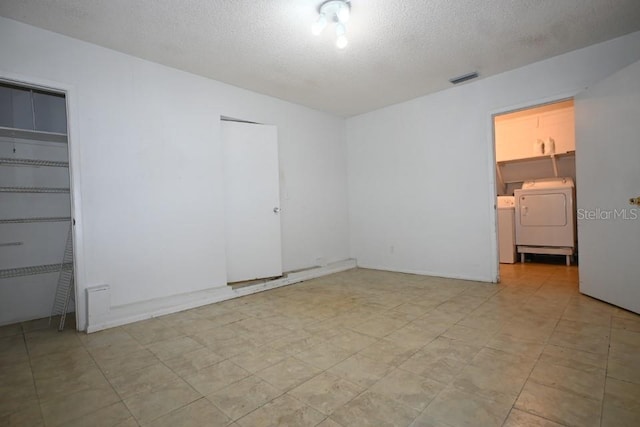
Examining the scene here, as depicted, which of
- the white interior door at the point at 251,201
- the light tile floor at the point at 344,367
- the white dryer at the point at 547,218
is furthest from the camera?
the white dryer at the point at 547,218

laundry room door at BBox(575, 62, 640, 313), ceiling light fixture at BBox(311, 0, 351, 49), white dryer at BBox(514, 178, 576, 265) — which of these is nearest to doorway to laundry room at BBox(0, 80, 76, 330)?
ceiling light fixture at BBox(311, 0, 351, 49)

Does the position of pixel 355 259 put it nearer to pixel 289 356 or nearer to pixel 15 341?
pixel 289 356

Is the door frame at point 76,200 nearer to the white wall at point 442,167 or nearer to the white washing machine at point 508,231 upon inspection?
the white wall at point 442,167

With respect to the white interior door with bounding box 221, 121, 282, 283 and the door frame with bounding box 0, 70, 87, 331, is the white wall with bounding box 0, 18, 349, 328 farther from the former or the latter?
the white interior door with bounding box 221, 121, 282, 283

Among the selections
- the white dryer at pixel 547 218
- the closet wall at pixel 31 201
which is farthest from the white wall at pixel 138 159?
the white dryer at pixel 547 218

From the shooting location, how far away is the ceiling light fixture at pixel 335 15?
2.21 meters

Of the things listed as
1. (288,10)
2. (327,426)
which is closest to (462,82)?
(288,10)

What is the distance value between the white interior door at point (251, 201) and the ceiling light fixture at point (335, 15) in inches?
71.4

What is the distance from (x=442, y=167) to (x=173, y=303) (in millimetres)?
3684

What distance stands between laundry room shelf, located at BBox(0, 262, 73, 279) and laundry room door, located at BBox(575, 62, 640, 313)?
17.0ft

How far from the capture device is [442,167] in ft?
13.5

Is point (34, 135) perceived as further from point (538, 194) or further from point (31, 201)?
point (538, 194)

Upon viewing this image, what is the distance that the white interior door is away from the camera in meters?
3.70

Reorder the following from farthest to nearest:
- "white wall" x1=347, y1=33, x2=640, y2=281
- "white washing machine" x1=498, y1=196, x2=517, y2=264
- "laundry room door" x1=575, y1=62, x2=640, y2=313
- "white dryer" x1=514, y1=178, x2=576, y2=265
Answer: "white washing machine" x1=498, y1=196, x2=517, y2=264, "white dryer" x1=514, y1=178, x2=576, y2=265, "white wall" x1=347, y1=33, x2=640, y2=281, "laundry room door" x1=575, y1=62, x2=640, y2=313
